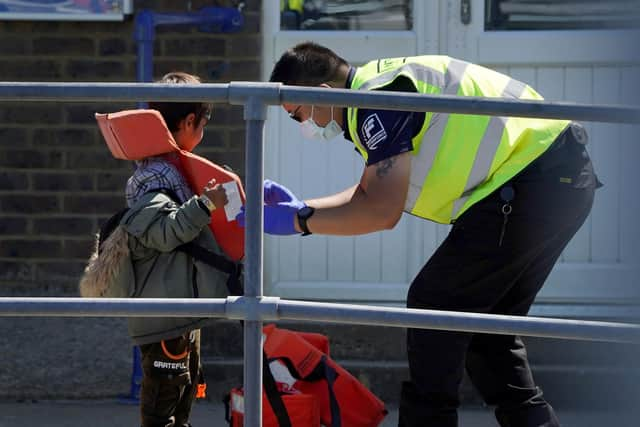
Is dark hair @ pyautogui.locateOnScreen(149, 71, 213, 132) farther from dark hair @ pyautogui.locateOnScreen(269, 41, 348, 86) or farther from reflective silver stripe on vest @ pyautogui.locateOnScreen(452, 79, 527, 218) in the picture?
reflective silver stripe on vest @ pyautogui.locateOnScreen(452, 79, 527, 218)

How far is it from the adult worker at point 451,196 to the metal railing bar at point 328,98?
0.56 metres

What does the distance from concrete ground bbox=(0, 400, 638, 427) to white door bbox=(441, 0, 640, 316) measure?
560 millimetres

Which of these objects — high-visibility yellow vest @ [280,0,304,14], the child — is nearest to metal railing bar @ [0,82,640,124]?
the child

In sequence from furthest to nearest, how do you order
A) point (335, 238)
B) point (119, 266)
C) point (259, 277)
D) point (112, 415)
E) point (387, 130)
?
point (335, 238)
point (112, 415)
point (119, 266)
point (387, 130)
point (259, 277)

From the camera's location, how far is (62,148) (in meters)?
5.61

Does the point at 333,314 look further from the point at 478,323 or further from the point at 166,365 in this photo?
the point at 166,365

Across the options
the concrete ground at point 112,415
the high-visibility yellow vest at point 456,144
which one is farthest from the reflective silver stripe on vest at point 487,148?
the concrete ground at point 112,415

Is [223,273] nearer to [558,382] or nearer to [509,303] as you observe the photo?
[509,303]

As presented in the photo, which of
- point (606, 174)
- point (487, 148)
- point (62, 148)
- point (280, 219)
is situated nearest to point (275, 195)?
point (280, 219)

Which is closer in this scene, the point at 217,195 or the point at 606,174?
the point at 217,195

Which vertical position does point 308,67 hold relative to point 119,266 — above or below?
above

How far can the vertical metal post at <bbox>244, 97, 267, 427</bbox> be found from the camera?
301 cm

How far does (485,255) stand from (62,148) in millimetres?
2569

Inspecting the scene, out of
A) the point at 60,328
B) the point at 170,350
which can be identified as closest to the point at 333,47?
the point at 60,328
